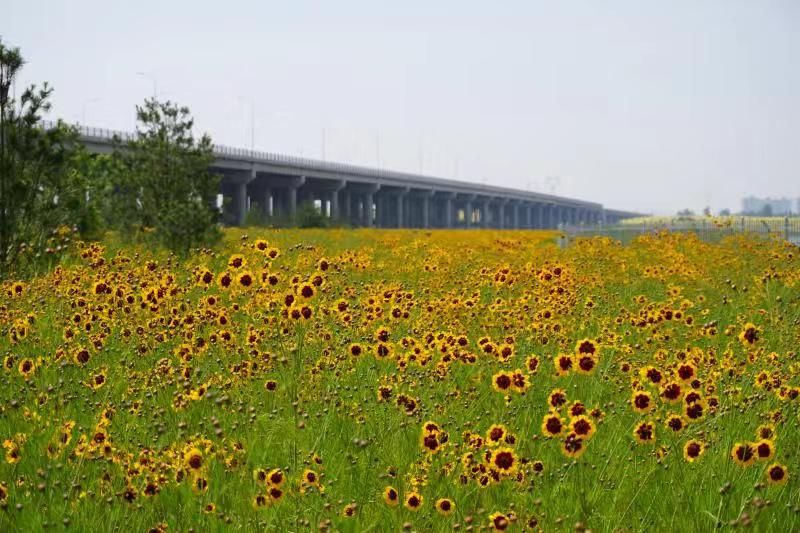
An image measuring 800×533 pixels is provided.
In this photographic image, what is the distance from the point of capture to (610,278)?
11.1m

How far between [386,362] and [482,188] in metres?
123

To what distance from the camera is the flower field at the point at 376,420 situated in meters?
3.40

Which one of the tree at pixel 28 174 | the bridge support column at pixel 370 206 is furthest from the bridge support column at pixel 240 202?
the tree at pixel 28 174

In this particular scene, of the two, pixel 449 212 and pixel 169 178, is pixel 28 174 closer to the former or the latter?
pixel 169 178

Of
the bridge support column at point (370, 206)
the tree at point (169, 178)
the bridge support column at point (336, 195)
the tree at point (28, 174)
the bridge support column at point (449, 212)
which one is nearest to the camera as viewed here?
the tree at point (28, 174)

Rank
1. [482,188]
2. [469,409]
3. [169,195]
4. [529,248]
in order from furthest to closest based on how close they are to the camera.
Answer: [482,188] → [529,248] → [169,195] → [469,409]

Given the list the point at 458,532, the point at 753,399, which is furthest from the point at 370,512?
the point at 753,399

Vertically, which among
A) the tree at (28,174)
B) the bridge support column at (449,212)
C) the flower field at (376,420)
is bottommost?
the flower field at (376,420)

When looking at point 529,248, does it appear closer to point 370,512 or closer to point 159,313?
point 159,313

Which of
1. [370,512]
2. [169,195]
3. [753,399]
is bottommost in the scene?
[370,512]

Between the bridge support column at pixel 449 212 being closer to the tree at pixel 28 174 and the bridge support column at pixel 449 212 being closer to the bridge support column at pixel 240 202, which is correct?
the bridge support column at pixel 240 202

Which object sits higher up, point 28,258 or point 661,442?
point 28,258

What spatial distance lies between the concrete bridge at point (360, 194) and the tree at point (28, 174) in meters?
29.7

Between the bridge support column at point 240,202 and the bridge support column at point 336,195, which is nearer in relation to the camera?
the bridge support column at point 240,202
